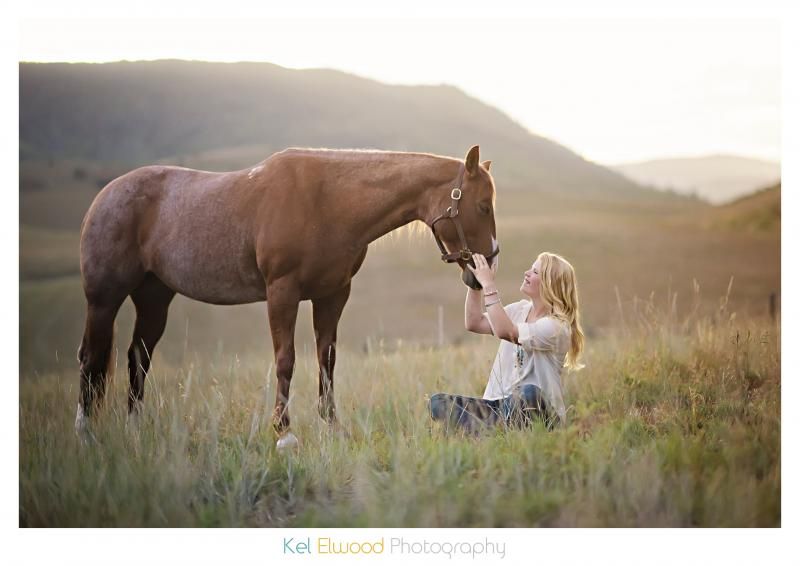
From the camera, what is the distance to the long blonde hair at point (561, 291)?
4.38 metres

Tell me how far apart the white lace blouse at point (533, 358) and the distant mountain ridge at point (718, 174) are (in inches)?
78.4

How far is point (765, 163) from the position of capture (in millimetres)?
5570

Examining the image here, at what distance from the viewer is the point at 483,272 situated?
4457 mm

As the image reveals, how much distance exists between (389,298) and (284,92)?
6905 millimetres

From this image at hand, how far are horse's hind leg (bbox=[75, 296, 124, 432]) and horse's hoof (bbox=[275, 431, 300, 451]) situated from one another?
1723 mm

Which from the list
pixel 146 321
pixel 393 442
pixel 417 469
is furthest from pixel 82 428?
pixel 417 469

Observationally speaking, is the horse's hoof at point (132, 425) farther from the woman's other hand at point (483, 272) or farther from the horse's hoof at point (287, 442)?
the woman's other hand at point (483, 272)

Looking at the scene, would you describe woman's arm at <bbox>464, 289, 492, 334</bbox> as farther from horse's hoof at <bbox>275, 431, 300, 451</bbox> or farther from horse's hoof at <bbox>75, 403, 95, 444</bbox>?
horse's hoof at <bbox>75, 403, 95, 444</bbox>

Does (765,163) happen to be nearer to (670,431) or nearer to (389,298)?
(670,431)

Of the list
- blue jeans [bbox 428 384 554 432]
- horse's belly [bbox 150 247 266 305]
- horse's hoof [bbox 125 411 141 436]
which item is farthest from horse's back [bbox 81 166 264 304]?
blue jeans [bbox 428 384 554 432]

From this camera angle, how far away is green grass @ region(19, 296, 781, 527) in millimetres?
3809

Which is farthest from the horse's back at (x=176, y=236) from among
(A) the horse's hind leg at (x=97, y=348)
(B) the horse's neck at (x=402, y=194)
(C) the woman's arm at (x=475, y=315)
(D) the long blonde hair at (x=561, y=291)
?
(D) the long blonde hair at (x=561, y=291)

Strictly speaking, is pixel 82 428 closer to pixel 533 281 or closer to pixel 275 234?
pixel 275 234
